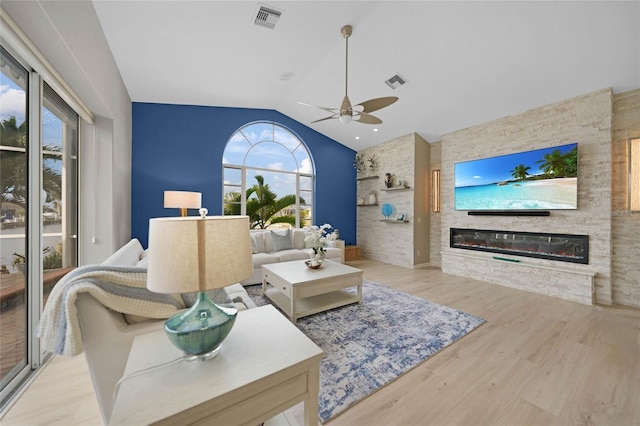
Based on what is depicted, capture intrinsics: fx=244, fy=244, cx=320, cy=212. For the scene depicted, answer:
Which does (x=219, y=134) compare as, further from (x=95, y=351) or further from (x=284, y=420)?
(x=284, y=420)

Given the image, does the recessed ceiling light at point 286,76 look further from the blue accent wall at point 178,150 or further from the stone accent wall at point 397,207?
the stone accent wall at point 397,207

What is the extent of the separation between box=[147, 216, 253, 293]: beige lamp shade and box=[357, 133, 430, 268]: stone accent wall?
469 cm

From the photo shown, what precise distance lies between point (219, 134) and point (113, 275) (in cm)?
401

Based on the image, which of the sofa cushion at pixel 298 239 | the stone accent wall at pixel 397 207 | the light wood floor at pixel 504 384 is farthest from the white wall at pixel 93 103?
the stone accent wall at pixel 397 207

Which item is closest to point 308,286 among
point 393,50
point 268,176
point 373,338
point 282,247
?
point 373,338

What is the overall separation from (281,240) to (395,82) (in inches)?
124

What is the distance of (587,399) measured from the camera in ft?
5.09

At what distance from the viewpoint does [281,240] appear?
446 cm

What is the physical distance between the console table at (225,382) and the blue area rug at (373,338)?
2.27ft

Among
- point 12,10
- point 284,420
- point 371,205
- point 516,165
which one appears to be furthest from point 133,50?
point 516,165

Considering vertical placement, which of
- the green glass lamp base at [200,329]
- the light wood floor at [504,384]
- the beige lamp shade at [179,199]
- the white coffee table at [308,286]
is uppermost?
the beige lamp shade at [179,199]

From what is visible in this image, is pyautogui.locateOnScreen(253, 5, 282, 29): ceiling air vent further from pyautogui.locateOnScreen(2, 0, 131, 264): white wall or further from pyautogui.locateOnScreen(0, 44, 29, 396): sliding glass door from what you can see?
pyautogui.locateOnScreen(0, 44, 29, 396): sliding glass door

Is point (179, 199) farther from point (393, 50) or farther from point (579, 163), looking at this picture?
point (579, 163)

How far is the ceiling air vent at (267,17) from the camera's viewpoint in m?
2.41
